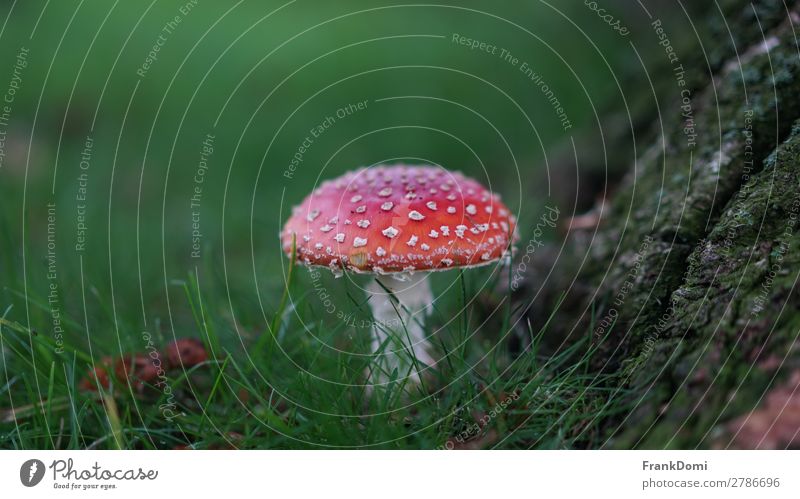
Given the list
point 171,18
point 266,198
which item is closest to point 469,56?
point 266,198

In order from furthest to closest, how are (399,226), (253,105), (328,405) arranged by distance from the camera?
(253,105)
(399,226)
(328,405)

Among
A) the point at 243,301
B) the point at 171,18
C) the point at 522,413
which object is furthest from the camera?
the point at 171,18

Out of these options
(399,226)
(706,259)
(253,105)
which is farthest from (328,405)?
(253,105)

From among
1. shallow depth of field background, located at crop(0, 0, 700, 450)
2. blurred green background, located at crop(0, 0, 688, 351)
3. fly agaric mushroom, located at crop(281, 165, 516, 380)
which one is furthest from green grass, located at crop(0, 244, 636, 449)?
blurred green background, located at crop(0, 0, 688, 351)

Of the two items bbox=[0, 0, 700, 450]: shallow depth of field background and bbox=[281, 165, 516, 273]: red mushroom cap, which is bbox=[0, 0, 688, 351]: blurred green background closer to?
bbox=[0, 0, 700, 450]: shallow depth of field background

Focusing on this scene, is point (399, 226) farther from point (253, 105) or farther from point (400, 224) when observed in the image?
point (253, 105)
